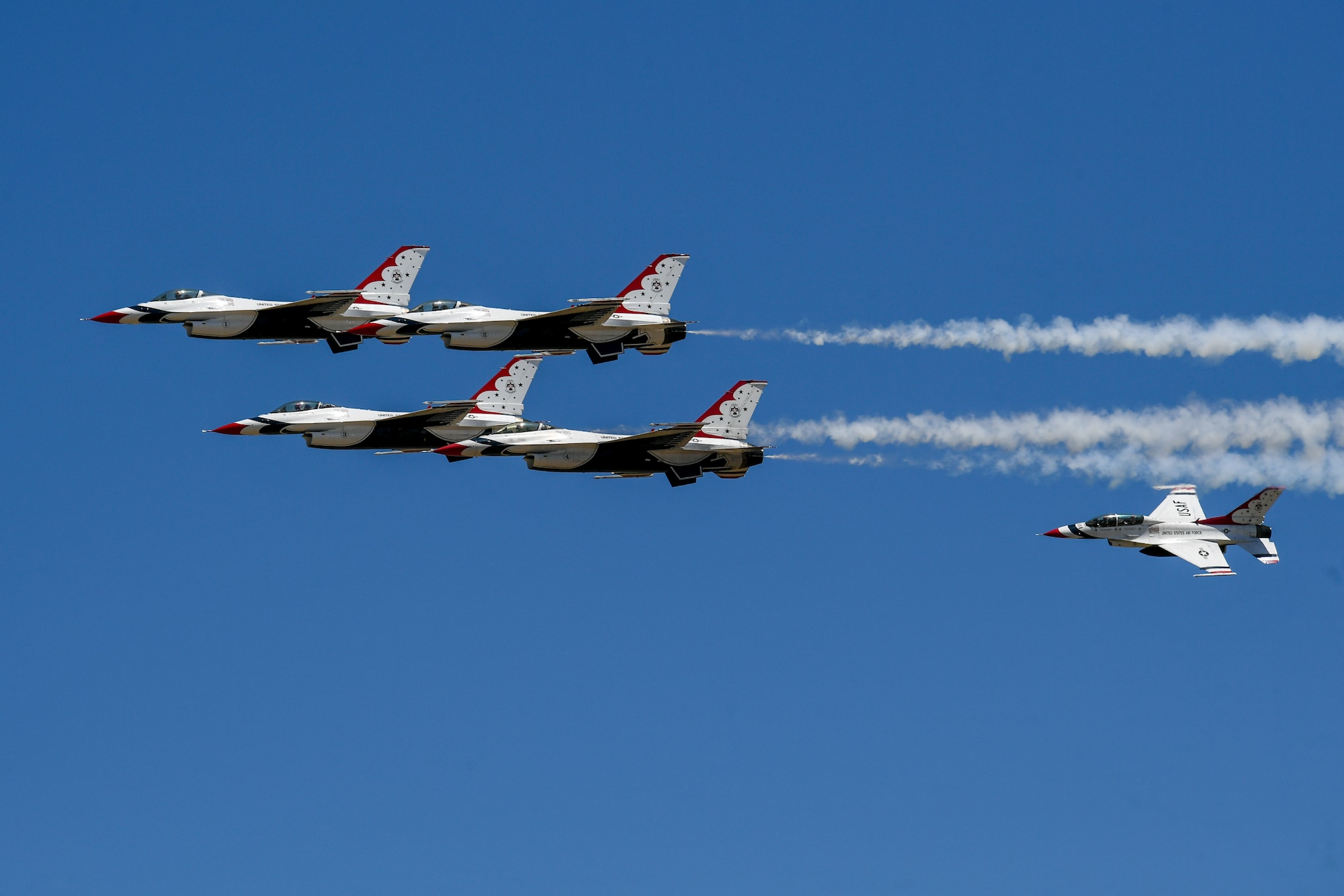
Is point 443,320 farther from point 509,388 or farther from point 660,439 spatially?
point 660,439

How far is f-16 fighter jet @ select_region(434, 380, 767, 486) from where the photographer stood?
55094mm

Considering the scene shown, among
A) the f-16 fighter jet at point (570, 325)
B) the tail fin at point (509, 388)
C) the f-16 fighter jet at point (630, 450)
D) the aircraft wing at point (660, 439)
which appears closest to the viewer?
the aircraft wing at point (660, 439)

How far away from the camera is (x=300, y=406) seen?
58.8 m

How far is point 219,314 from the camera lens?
5753cm

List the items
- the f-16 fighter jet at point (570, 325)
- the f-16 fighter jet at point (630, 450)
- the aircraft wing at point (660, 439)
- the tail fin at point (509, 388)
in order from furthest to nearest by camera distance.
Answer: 1. the tail fin at point (509, 388)
2. the f-16 fighter jet at point (570, 325)
3. the f-16 fighter jet at point (630, 450)
4. the aircraft wing at point (660, 439)

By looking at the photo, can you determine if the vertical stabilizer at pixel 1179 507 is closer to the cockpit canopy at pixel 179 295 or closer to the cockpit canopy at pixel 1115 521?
the cockpit canopy at pixel 1115 521

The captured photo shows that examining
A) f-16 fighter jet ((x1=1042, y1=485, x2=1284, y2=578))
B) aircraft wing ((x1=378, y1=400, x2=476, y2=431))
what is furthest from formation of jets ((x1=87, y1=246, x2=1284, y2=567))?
f-16 fighter jet ((x1=1042, y1=485, x2=1284, y2=578))

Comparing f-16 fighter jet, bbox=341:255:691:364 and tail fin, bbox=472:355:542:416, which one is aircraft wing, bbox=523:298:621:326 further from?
tail fin, bbox=472:355:542:416

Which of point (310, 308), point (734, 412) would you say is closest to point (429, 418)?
point (310, 308)

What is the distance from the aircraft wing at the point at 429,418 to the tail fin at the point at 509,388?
2.72 meters

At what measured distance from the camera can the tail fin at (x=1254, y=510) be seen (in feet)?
204

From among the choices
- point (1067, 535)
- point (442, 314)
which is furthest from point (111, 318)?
point (1067, 535)

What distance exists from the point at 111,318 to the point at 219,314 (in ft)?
15.6

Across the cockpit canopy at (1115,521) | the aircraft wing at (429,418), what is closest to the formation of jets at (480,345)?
the aircraft wing at (429,418)
